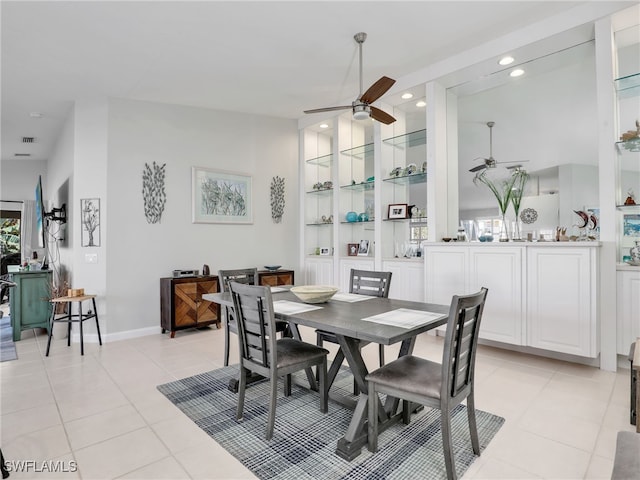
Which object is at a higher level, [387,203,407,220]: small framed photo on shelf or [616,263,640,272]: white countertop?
[387,203,407,220]: small framed photo on shelf

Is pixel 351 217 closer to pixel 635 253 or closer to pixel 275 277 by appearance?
pixel 275 277

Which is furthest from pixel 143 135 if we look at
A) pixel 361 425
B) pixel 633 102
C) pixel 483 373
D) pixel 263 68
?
pixel 633 102

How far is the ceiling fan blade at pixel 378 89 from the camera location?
3029 mm

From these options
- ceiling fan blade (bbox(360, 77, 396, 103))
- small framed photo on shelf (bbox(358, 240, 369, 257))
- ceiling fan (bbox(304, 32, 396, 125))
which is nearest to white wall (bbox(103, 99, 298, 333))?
small framed photo on shelf (bbox(358, 240, 369, 257))

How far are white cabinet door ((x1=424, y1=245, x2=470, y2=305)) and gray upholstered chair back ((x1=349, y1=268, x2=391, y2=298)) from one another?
105 centimetres

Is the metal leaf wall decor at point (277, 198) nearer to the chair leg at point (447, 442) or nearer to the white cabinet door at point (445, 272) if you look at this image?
the white cabinet door at point (445, 272)

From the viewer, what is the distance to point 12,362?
3.58m

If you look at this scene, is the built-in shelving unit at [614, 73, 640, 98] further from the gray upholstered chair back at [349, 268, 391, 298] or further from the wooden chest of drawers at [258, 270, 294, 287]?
the wooden chest of drawers at [258, 270, 294, 287]

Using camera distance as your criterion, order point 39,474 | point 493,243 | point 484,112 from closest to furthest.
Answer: point 39,474 → point 493,243 → point 484,112

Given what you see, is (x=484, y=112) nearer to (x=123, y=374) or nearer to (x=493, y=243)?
(x=493, y=243)

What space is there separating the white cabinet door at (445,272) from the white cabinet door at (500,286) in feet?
0.28

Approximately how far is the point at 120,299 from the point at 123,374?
4.95 ft

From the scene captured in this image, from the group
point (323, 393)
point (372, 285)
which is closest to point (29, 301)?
point (323, 393)

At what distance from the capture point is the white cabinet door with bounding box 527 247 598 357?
3.02 m
